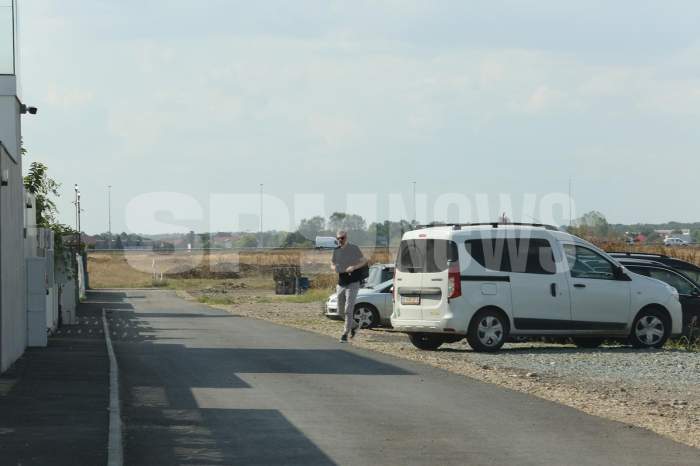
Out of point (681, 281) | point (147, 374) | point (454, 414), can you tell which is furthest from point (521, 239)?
point (454, 414)

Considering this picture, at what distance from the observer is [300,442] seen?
10508 mm

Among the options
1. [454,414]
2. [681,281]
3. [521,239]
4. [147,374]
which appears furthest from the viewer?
[681,281]

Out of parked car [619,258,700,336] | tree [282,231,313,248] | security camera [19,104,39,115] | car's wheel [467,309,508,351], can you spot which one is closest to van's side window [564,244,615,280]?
parked car [619,258,700,336]

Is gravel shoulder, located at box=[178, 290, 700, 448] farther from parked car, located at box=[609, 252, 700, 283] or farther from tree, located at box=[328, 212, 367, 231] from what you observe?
tree, located at box=[328, 212, 367, 231]

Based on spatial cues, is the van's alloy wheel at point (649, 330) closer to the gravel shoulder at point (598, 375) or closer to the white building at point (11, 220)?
the gravel shoulder at point (598, 375)

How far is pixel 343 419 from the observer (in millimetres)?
12023

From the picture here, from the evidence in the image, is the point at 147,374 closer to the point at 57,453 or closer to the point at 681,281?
the point at 57,453

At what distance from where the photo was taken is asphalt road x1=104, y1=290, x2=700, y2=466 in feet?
32.4

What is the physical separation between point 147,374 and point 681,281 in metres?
11.0

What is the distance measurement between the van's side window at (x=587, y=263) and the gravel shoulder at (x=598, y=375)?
1.33 m

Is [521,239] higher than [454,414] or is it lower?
higher

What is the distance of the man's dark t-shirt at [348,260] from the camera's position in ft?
74.4

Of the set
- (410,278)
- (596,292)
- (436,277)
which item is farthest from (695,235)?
(436,277)

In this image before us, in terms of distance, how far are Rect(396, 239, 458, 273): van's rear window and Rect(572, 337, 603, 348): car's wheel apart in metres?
3.35
